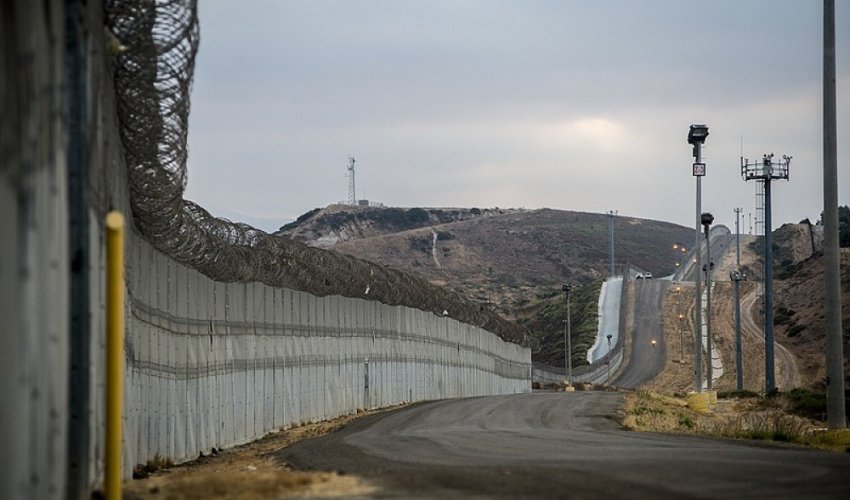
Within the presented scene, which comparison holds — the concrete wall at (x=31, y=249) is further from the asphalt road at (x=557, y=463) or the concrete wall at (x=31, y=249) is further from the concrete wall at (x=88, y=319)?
the asphalt road at (x=557, y=463)

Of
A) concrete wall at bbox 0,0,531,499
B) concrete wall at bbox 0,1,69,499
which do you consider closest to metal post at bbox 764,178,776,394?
concrete wall at bbox 0,0,531,499

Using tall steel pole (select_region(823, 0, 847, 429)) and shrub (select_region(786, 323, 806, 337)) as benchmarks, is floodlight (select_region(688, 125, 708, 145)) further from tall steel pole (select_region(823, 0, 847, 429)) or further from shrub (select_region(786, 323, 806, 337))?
shrub (select_region(786, 323, 806, 337))

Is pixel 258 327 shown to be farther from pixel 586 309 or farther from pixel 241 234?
pixel 586 309

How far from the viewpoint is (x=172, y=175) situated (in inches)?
639

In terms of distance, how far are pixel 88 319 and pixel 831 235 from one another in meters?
16.9

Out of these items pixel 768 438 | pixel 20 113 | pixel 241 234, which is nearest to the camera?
pixel 20 113

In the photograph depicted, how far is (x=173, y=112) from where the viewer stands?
14.6 metres

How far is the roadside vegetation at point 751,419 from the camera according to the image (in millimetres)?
22578

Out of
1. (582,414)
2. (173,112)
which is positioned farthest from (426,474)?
(582,414)

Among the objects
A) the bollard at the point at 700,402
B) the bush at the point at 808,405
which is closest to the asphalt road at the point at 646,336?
the bush at the point at 808,405

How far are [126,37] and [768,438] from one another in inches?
571

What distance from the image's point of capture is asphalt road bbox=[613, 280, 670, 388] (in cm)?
9038

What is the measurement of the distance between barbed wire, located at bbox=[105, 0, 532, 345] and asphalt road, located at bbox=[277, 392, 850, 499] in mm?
3790

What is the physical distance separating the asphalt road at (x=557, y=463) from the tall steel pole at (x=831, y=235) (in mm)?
3649
